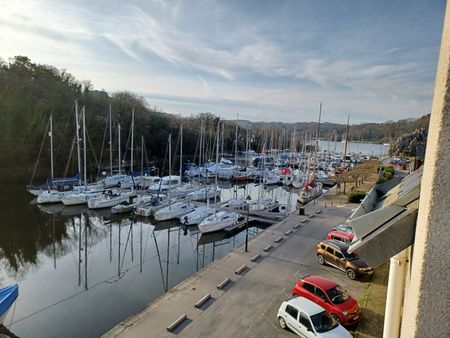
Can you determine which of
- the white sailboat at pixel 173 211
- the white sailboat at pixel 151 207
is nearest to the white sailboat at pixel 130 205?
Result: the white sailboat at pixel 151 207

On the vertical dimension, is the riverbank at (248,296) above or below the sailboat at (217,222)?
above

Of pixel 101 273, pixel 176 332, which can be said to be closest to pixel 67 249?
pixel 101 273

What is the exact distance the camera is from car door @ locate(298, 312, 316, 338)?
10.2 metres

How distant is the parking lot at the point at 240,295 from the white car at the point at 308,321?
564mm

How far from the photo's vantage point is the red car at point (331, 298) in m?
11.4

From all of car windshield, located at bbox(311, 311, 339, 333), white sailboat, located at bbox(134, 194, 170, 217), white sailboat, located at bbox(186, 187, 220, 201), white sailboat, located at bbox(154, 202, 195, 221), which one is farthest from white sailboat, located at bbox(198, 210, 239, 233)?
car windshield, located at bbox(311, 311, 339, 333)

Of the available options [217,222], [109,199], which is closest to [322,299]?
[217,222]

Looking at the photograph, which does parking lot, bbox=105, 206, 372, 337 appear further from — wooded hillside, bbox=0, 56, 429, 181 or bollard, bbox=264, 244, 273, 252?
wooded hillside, bbox=0, 56, 429, 181

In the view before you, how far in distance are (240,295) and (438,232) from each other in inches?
519

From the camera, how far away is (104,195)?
35.2 metres

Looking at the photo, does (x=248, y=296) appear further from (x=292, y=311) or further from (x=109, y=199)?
(x=109, y=199)

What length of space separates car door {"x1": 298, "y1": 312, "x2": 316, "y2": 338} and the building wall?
32.1 feet

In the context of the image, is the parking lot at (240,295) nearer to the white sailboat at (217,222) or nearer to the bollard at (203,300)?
the bollard at (203,300)

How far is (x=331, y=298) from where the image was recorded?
38.9 feet
